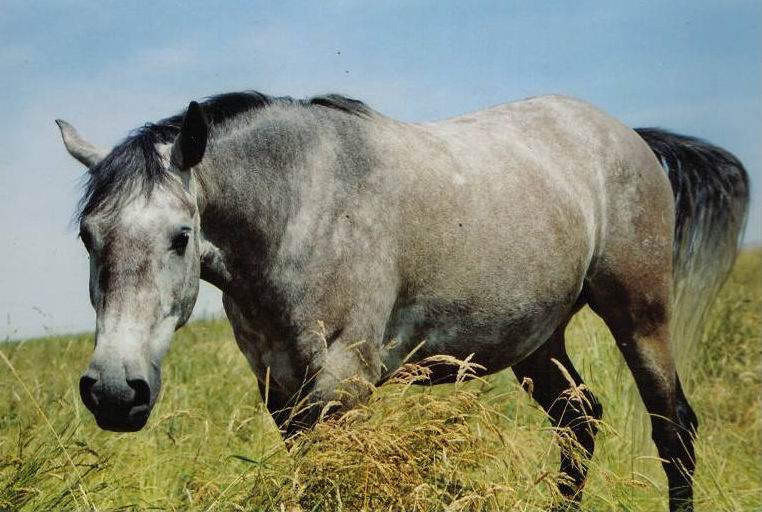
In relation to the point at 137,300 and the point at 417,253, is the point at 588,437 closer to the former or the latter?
the point at 417,253

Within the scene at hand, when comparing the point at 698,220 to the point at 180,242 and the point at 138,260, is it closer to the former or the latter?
the point at 180,242

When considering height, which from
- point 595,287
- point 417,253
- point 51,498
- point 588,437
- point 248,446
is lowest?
point 248,446

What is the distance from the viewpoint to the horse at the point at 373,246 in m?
3.21

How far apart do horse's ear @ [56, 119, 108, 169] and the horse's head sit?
0.10 meters

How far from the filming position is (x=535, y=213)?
4590 mm

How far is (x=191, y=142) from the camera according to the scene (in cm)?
338

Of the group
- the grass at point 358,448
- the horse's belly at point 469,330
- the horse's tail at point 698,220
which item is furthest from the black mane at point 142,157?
the horse's tail at point 698,220

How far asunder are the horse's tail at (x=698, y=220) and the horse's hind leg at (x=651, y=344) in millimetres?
401

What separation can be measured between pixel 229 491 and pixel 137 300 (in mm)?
913

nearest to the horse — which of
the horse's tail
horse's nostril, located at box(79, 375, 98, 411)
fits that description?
horse's nostril, located at box(79, 375, 98, 411)

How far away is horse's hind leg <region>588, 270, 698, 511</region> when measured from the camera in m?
5.08

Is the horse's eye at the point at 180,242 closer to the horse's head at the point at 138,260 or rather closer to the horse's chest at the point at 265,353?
the horse's head at the point at 138,260

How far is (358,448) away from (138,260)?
108cm

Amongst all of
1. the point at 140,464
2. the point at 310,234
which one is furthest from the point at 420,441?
the point at 140,464
